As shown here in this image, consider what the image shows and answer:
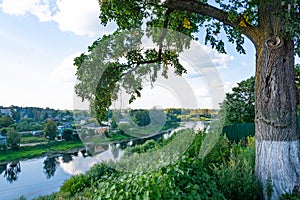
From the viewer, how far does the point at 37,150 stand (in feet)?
15.7

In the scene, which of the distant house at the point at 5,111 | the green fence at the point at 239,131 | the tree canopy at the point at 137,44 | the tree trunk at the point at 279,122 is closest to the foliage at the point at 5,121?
the distant house at the point at 5,111

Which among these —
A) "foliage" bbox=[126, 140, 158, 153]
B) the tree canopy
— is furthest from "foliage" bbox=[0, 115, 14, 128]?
"foliage" bbox=[126, 140, 158, 153]

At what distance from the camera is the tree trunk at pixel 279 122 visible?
10.5 ft

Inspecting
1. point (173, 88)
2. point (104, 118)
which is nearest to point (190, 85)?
point (173, 88)

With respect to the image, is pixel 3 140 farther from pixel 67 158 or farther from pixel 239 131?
pixel 239 131

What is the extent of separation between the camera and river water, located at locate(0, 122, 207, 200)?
4238 mm

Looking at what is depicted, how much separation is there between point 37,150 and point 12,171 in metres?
0.53

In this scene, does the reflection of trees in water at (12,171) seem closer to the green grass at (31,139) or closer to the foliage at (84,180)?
the green grass at (31,139)

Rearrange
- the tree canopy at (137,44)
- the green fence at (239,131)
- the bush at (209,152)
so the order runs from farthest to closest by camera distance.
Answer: the green fence at (239,131) → the bush at (209,152) → the tree canopy at (137,44)

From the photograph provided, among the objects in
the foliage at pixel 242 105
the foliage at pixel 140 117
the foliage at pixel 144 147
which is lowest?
the foliage at pixel 144 147

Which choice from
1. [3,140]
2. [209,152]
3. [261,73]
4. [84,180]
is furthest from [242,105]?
[3,140]

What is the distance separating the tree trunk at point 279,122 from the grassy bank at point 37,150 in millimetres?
2881

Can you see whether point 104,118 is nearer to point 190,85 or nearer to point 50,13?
point 190,85

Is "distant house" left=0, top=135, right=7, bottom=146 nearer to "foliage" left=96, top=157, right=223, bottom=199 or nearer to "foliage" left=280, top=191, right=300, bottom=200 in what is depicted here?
"foliage" left=96, top=157, right=223, bottom=199
